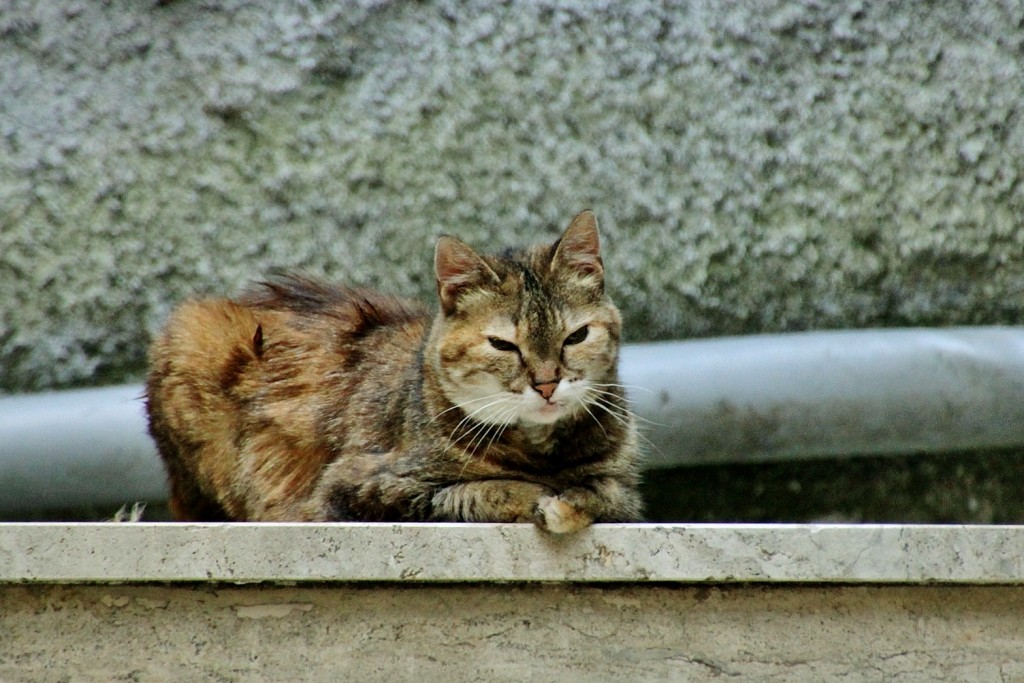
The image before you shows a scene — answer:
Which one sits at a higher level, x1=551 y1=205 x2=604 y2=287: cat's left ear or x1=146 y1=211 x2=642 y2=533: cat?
x1=551 y1=205 x2=604 y2=287: cat's left ear

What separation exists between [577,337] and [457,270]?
23cm

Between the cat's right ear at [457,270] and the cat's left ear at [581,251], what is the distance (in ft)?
0.40

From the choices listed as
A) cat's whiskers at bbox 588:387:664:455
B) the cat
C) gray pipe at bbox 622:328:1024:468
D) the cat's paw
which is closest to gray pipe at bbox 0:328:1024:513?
gray pipe at bbox 622:328:1024:468

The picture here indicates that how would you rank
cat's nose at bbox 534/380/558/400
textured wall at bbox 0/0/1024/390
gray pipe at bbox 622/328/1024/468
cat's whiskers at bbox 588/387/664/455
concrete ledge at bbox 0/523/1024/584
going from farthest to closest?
textured wall at bbox 0/0/1024/390 < gray pipe at bbox 622/328/1024/468 < cat's whiskers at bbox 588/387/664/455 < cat's nose at bbox 534/380/558/400 < concrete ledge at bbox 0/523/1024/584

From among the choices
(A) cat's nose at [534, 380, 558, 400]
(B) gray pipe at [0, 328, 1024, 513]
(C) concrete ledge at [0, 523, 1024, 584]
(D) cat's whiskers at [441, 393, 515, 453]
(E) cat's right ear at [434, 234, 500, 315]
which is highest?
(E) cat's right ear at [434, 234, 500, 315]

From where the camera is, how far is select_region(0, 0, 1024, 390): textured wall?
244 cm

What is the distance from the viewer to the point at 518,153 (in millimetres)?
2461

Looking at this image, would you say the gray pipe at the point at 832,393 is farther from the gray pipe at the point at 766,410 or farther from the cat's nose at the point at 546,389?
the cat's nose at the point at 546,389

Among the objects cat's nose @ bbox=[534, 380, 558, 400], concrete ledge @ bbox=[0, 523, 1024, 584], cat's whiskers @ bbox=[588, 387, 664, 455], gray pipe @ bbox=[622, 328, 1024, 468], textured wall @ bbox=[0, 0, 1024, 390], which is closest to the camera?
concrete ledge @ bbox=[0, 523, 1024, 584]

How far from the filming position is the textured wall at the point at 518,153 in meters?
2.44

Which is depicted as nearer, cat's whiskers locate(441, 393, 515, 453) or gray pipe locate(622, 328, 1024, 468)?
cat's whiskers locate(441, 393, 515, 453)

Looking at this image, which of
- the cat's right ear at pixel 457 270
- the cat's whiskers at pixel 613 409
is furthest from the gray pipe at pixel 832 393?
the cat's right ear at pixel 457 270

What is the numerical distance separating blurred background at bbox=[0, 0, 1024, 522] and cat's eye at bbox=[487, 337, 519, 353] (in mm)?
855

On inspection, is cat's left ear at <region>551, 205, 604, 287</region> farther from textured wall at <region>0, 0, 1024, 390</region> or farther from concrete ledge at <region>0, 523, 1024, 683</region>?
textured wall at <region>0, 0, 1024, 390</region>
